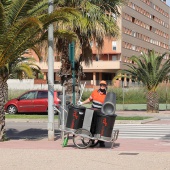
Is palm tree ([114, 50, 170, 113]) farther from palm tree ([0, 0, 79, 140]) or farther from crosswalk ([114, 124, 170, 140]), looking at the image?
palm tree ([0, 0, 79, 140])

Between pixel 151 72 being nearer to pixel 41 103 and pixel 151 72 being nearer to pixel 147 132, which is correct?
pixel 41 103

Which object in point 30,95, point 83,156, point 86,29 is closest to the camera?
point 83,156

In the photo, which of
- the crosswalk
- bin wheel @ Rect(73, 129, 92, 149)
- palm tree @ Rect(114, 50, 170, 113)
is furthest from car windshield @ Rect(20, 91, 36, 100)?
bin wheel @ Rect(73, 129, 92, 149)

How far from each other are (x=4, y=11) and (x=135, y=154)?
579 cm

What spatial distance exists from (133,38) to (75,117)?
76.0 meters

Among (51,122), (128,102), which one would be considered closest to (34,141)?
(51,122)

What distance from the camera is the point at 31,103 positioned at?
35.1 m

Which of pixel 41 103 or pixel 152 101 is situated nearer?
pixel 152 101

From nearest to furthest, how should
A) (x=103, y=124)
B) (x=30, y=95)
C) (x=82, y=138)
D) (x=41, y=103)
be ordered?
1. (x=103, y=124)
2. (x=82, y=138)
3. (x=41, y=103)
4. (x=30, y=95)

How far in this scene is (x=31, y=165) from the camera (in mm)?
11633

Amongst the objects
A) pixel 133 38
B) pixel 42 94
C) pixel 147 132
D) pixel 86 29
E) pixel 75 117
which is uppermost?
pixel 133 38

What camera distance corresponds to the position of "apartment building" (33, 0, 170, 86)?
83.3 m

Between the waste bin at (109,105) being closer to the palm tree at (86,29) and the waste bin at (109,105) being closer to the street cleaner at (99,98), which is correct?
the street cleaner at (99,98)

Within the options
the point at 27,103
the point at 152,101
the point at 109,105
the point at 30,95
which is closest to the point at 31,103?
the point at 27,103
